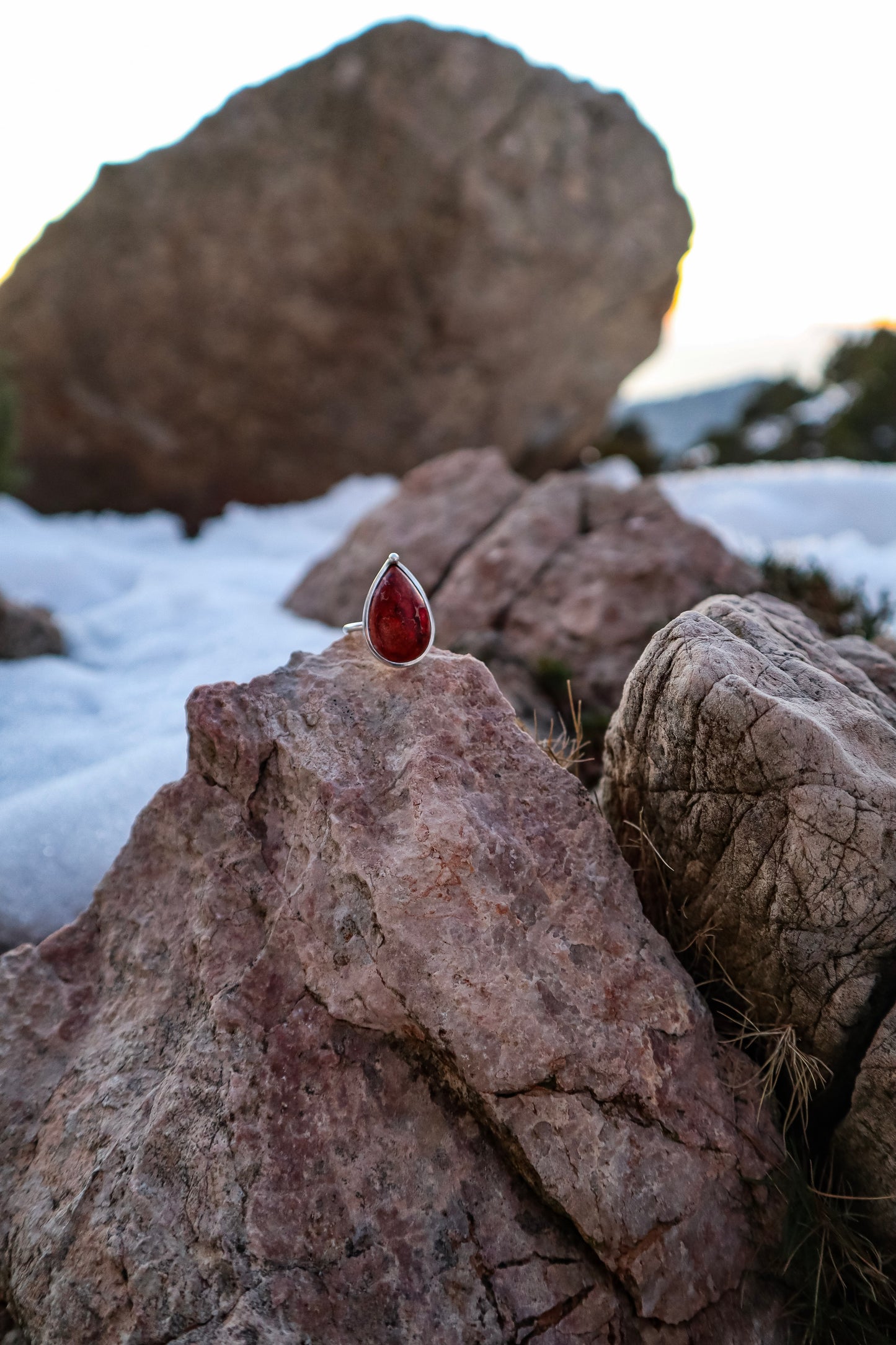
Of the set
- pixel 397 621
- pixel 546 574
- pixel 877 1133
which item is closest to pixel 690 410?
pixel 546 574

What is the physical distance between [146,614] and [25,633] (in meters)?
0.83

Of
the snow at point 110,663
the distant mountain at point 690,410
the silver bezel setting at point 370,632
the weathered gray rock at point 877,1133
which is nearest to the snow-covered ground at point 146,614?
the snow at point 110,663

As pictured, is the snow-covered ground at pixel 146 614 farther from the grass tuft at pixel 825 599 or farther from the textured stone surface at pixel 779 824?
the textured stone surface at pixel 779 824

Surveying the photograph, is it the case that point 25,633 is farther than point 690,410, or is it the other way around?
point 690,410

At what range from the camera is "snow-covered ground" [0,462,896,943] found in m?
2.56

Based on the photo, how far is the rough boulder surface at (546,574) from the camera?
3.55m

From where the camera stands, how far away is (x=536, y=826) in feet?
6.10

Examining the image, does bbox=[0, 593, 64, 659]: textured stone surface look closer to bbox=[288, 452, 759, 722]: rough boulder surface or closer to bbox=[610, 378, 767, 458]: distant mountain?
bbox=[288, 452, 759, 722]: rough boulder surface

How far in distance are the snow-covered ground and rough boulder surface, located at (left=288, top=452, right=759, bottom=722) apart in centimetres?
63

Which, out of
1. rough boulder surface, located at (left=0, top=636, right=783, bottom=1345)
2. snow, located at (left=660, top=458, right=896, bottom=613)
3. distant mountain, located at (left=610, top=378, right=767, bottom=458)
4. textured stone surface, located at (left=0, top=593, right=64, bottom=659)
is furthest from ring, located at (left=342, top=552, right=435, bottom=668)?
distant mountain, located at (left=610, top=378, right=767, bottom=458)

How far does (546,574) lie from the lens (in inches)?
156

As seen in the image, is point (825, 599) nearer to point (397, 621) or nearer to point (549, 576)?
point (549, 576)

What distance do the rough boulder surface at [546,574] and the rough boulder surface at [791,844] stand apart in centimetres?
148

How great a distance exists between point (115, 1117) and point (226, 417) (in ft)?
23.8
